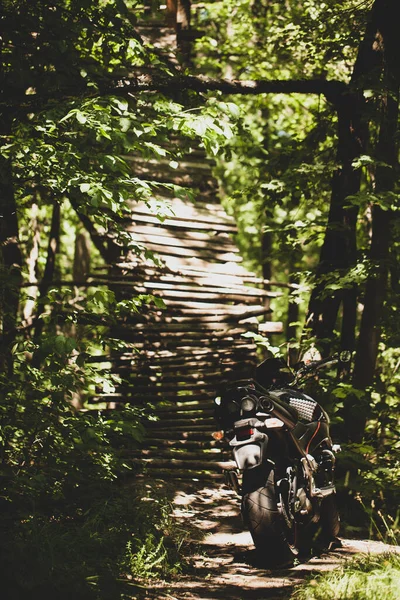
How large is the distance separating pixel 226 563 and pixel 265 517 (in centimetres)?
86

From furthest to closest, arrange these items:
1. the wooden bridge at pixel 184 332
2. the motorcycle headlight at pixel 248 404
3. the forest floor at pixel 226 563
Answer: the wooden bridge at pixel 184 332
the motorcycle headlight at pixel 248 404
the forest floor at pixel 226 563

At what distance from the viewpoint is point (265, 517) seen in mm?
4383

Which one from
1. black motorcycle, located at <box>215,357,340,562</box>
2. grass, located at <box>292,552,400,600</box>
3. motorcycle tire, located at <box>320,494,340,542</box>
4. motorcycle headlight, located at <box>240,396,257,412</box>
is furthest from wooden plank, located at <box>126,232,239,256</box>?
grass, located at <box>292,552,400,600</box>

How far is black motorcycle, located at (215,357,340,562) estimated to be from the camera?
14.6 feet

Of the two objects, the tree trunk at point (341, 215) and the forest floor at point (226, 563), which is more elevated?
the tree trunk at point (341, 215)

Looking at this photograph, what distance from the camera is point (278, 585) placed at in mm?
4332

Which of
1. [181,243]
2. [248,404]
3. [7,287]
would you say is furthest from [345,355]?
[181,243]

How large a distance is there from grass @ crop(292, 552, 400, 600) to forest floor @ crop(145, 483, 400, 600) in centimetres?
28

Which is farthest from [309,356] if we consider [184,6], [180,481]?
[184,6]

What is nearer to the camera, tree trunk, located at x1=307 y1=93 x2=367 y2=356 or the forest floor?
the forest floor

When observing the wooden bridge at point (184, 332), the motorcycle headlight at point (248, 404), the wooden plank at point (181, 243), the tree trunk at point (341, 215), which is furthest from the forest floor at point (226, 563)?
the wooden plank at point (181, 243)

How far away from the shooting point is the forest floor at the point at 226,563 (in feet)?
14.0

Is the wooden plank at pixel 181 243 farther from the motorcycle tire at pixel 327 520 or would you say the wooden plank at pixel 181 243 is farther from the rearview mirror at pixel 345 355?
the motorcycle tire at pixel 327 520

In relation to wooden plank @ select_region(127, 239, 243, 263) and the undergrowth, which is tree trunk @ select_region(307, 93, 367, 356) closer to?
wooden plank @ select_region(127, 239, 243, 263)
